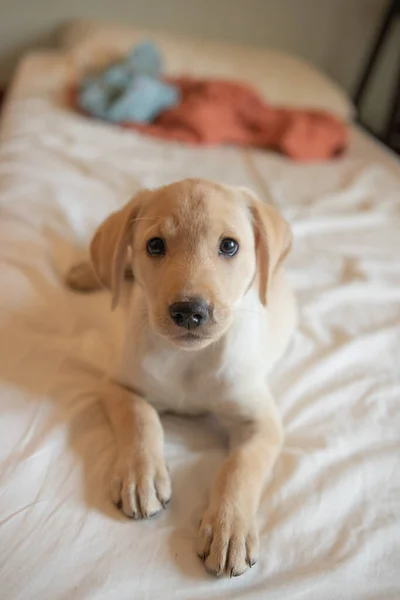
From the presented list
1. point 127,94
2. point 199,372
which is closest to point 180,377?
point 199,372

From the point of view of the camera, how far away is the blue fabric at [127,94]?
9.50ft

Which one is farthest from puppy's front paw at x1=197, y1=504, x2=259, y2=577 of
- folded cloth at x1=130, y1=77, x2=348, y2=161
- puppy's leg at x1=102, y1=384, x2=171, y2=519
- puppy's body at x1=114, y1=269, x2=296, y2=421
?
folded cloth at x1=130, y1=77, x2=348, y2=161

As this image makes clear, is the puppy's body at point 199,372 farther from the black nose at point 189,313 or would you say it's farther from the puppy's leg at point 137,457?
the black nose at point 189,313

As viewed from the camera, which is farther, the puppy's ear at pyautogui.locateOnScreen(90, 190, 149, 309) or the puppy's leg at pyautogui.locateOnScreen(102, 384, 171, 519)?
the puppy's ear at pyautogui.locateOnScreen(90, 190, 149, 309)

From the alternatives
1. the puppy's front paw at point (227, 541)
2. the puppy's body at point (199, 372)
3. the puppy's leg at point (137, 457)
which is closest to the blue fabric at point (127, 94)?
the puppy's body at point (199, 372)

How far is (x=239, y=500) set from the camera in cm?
102

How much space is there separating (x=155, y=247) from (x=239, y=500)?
21.0 inches

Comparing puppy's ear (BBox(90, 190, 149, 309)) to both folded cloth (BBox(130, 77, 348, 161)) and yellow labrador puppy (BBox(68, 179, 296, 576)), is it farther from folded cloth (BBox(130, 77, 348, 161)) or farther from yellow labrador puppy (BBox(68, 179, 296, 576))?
folded cloth (BBox(130, 77, 348, 161))

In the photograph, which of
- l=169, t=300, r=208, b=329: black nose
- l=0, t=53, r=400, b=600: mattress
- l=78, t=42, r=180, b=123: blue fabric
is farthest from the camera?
l=78, t=42, r=180, b=123: blue fabric

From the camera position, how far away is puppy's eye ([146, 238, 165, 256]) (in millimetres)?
1176

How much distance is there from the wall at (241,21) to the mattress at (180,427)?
1928 millimetres

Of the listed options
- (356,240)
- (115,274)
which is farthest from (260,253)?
(356,240)

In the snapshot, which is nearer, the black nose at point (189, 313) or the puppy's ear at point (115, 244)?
the black nose at point (189, 313)

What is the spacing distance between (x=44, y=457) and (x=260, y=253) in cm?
65
